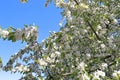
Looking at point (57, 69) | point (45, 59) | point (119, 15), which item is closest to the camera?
point (45, 59)

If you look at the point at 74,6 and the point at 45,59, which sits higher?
the point at 74,6

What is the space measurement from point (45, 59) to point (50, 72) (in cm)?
53

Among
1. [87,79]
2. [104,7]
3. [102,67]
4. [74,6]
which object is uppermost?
[104,7]

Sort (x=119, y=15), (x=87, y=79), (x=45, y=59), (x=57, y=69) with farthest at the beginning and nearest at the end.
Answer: (x=119, y=15), (x=57, y=69), (x=45, y=59), (x=87, y=79)

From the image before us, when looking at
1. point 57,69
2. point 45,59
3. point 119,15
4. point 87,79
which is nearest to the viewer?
point 87,79

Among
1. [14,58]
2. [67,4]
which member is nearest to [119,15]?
[67,4]

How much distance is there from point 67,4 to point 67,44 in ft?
4.42

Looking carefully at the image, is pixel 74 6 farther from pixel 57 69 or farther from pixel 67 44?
pixel 57 69

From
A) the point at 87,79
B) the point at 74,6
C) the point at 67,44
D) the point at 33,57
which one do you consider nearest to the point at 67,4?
the point at 74,6

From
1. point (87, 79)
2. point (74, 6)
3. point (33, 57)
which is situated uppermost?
point (74, 6)

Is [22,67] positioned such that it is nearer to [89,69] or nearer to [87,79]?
[89,69]

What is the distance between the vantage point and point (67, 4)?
456 inches

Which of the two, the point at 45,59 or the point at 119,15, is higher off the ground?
the point at 119,15

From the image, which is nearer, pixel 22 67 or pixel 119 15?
pixel 22 67
